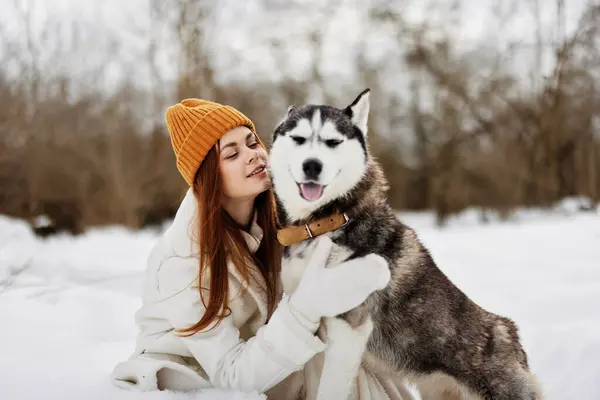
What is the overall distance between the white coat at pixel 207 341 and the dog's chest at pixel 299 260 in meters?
0.12

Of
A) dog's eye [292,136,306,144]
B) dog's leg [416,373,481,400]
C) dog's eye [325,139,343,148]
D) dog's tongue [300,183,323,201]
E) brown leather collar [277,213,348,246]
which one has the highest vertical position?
dog's eye [292,136,306,144]

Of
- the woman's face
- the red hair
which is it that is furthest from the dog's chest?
the woman's face

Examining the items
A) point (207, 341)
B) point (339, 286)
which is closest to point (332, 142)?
point (339, 286)

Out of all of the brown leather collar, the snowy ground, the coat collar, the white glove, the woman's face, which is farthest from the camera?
the snowy ground

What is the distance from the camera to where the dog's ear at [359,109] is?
7.63ft

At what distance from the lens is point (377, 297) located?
2258 mm

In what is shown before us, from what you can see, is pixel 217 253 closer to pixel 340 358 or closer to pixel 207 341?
pixel 207 341

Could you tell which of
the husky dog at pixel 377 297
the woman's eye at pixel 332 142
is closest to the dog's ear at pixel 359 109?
the husky dog at pixel 377 297

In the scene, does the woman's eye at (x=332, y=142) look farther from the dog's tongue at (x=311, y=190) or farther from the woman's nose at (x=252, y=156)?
the woman's nose at (x=252, y=156)

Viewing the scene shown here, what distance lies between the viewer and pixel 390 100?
1206cm

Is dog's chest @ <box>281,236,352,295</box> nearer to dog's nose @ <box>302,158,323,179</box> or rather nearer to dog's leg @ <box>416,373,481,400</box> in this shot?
dog's nose @ <box>302,158,323,179</box>

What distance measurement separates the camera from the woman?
6.77 ft

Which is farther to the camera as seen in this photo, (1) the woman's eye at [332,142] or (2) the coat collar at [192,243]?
(2) the coat collar at [192,243]

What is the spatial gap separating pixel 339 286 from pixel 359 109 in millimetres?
807
